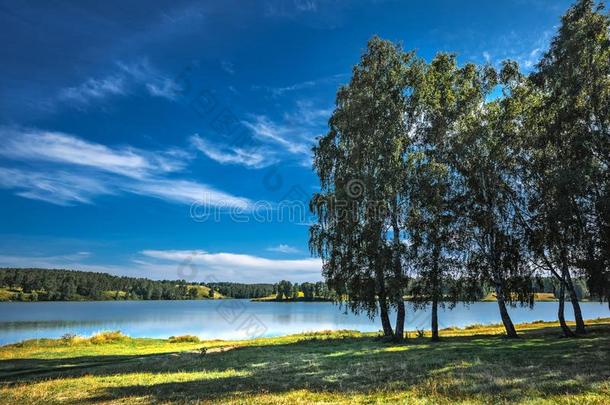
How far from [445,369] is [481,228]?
16476 mm

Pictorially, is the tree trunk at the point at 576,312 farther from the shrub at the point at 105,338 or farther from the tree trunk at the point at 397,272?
the shrub at the point at 105,338

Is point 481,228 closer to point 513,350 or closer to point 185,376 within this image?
point 513,350

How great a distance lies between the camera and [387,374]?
47.8 ft

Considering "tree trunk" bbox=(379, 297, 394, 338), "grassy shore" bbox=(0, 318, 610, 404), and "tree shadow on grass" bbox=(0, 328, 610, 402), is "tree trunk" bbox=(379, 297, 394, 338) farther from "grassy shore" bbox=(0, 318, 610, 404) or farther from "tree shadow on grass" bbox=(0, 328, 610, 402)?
"tree shadow on grass" bbox=(0, 328, 610, 402)

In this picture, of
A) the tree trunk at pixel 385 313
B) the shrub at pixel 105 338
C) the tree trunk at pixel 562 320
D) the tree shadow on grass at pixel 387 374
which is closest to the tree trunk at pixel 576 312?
the tree trunk at pixel 562 320

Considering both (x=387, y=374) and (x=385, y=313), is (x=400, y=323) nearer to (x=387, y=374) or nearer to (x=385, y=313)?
(x=385, y=313)

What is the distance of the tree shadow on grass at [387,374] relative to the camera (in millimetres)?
11500

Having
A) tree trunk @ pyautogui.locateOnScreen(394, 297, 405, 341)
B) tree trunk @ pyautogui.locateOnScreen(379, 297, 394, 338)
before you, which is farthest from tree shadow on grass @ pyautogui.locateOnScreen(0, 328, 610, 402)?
tree trunk @ pyautogui.locateOnScreen(379, 297, 394, 338)

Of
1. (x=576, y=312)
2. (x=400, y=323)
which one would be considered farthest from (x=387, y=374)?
(x=576, y=312)

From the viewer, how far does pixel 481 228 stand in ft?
95.2

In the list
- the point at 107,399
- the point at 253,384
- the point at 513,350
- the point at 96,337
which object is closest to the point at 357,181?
the point at 513,350

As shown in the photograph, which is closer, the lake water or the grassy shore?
the grassy shore

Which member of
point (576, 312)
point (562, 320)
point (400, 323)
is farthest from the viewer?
point (400, 323)

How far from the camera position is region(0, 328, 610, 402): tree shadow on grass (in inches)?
453
